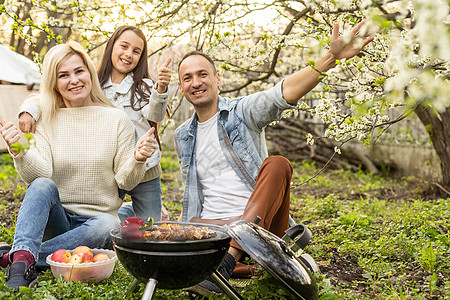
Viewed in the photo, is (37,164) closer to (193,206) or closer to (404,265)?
(193,206)

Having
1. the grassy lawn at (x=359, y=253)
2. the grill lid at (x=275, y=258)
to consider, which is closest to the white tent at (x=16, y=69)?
the grassy lawn at (x=359, y=253)

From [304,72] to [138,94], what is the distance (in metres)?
1.36

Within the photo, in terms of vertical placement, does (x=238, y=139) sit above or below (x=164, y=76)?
below

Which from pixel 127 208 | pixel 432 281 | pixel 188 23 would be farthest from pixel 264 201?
pixel 188 23

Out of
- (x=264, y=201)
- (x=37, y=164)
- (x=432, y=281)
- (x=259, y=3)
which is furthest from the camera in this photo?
(x=259, y=3)

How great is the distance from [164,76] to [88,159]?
0.71 m

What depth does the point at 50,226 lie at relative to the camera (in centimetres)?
272

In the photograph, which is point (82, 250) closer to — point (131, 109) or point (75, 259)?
point (75, 259)

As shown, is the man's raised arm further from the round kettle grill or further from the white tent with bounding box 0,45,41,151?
the white tent with bounding box 0,45,41,151

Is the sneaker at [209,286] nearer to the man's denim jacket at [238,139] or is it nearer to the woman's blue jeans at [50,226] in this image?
the man's denim jacket at [238,139]

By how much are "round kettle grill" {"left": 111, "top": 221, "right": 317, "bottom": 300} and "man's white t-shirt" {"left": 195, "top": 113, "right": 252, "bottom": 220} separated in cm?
93

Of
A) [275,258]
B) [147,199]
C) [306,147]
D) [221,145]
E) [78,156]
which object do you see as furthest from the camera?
[306,147]

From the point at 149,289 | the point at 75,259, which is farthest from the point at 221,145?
the point at 149,289

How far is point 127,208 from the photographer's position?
3.85 m
